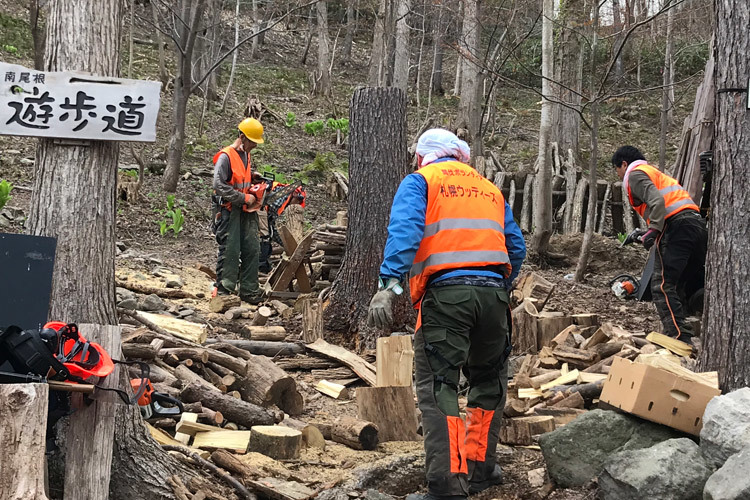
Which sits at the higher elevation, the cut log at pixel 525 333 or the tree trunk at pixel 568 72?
the tree trunk at pixel 568 72

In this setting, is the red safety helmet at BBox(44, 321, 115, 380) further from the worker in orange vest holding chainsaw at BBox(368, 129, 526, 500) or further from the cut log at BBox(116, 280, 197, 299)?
the cut log at BBox(116, 280, 197, 299)

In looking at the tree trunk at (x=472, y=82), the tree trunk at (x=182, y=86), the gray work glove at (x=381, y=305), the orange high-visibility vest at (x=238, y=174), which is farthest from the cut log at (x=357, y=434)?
the tree trunk at (x=472, y=82)

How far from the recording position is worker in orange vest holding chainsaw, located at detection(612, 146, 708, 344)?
7.46m

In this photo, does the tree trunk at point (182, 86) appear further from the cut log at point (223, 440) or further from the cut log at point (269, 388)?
the cut log at point (223, 440)

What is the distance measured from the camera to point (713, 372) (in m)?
4.73

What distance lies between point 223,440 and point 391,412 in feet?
3.81

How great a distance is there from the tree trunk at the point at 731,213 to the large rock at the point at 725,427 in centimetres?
72

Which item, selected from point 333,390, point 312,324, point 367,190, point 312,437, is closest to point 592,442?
point 312,437

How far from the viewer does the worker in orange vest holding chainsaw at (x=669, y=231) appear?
746 centimetres

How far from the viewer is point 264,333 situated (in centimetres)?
784

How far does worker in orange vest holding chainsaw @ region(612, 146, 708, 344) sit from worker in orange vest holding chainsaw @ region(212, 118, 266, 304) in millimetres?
4164

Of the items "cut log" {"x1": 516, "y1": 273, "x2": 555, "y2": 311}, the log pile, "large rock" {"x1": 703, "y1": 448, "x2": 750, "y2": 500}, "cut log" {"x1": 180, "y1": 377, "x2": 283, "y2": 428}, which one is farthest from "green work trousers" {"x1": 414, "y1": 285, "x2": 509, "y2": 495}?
"cut log" {"x1": 516, "y1": 273, "x2": 555, "y2": 311}

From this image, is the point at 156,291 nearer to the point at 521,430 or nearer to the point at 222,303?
the point at 222,303

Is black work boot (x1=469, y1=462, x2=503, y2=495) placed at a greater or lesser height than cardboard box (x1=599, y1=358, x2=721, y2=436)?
lesser
